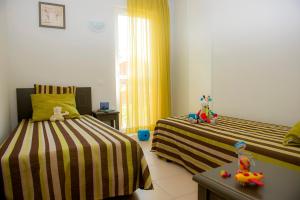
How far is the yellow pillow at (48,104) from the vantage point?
290 cm

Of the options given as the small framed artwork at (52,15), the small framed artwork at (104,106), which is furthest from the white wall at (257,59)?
the small framed artwork at (52,15)

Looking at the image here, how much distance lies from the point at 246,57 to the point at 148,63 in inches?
69.8

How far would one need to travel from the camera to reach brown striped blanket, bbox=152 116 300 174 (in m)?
1.69

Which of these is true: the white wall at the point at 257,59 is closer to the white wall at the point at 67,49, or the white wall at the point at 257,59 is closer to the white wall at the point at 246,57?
the white wall at the point at 246,57

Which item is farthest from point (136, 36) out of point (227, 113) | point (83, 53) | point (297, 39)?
point (297, 39)

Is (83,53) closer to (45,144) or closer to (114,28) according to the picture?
(114,28)

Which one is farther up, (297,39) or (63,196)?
(297,39)

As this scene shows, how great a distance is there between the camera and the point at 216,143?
214 cm

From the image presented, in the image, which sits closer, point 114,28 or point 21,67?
point 21,67

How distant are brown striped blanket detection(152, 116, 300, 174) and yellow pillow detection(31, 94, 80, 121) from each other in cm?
130

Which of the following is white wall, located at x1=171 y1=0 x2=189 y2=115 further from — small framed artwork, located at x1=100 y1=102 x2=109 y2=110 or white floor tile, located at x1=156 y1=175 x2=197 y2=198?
white floor tile, located at x1=156 y1=175 x2=197 y2=198

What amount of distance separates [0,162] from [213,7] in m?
3.42

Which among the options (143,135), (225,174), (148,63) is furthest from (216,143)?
(148,63)

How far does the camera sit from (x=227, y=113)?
333 cm
